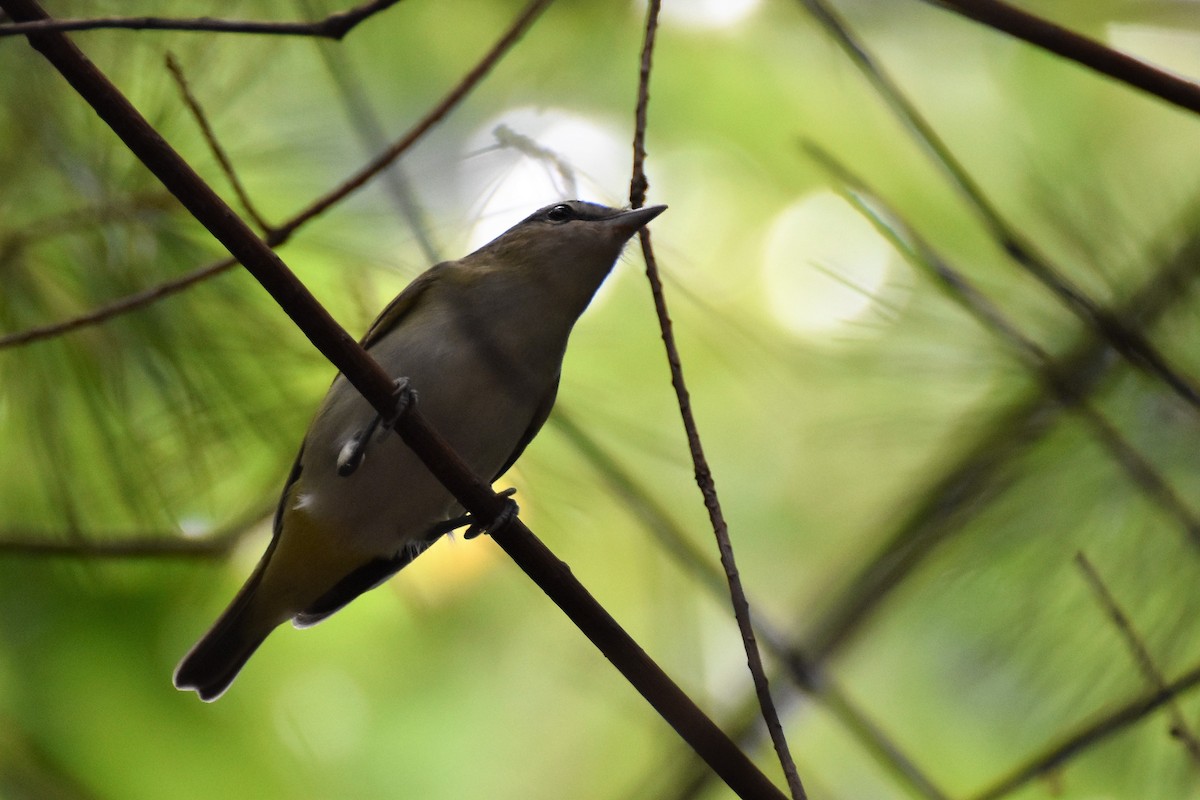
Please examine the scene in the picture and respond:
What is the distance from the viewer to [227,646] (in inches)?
118

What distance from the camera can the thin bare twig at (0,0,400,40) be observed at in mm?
1497

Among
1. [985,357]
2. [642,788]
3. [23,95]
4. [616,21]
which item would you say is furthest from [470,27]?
[642,788]

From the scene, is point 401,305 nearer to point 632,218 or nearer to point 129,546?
point 632,218

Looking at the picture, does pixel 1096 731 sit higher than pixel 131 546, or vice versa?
pixel 1096 731

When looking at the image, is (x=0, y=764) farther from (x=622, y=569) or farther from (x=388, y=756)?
(x=622, y=569)

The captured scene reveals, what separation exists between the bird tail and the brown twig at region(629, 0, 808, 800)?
5.00 ft

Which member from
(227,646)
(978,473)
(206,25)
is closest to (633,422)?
(978,473)

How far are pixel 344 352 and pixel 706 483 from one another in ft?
2.02

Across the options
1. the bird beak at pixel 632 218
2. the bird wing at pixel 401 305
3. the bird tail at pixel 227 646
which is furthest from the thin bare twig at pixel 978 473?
the bird tail at pixel 227 646

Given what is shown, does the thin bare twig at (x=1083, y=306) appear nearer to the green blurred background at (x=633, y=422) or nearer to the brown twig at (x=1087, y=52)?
the green blurred background at (x=633, y=422)

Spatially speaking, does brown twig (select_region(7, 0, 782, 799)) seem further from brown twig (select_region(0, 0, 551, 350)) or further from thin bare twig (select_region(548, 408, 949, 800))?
thin bare twig (select_region(548, 408, 949, 800))

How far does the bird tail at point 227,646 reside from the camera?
116 inches

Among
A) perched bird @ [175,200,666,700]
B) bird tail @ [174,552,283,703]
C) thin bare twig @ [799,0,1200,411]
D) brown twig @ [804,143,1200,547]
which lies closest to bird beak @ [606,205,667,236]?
perched bird @ [175,200,666,700]

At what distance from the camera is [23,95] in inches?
93.7
